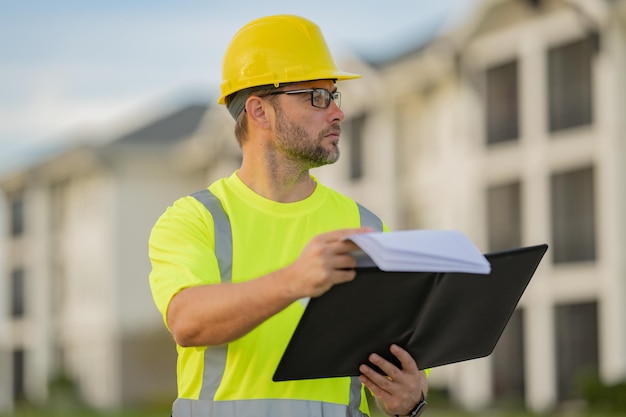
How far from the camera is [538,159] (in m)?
31.0

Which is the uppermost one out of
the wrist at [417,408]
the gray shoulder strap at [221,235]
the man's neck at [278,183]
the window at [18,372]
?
the man's neck at [278,183]

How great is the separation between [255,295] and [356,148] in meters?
36.6

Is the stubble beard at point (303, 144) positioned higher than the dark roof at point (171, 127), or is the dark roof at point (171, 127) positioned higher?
the dark roof at point (171, 127)

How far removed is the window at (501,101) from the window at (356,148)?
6571 millimetres

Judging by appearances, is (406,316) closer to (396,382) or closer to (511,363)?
(396,382)

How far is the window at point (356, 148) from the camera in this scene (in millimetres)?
39469

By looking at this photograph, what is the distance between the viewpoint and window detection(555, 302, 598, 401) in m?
30.2

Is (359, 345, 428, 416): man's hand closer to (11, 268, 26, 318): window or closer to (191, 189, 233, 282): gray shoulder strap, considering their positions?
(191, 189, 233, 282): gray shoulder strap

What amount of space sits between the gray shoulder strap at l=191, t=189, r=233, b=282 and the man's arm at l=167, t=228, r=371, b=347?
12.7 inches

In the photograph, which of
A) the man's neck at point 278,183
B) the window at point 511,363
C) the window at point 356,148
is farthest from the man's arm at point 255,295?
the window at point 356,148

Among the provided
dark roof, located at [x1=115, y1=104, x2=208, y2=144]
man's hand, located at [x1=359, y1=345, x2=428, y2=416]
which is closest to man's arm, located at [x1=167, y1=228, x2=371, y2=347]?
man's hand, located at [x1=359, y1=345, x2=428, y2=416]

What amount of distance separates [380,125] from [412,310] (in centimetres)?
3432

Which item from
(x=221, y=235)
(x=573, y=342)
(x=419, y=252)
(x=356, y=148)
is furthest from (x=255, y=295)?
(x=356, y=148)

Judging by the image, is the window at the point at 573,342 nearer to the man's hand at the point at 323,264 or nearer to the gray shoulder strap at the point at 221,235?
the gray shoulder strap at the point at 221,235
